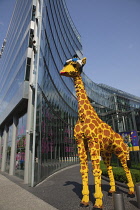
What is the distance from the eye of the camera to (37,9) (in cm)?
1108

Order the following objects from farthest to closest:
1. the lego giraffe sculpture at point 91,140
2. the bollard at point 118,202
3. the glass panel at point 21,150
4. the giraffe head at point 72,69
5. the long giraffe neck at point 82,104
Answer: the glass panel at point 21,150
the giraffe head at point 72,69
the long giraffe neck at point 82,104
the lego giraffe sculpture at point 91,140
the bollard at point 118,202

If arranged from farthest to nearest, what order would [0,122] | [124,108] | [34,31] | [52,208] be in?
[124,108]
[0,122]
[34,31]
[52,208]

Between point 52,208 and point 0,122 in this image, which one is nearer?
point 52,208

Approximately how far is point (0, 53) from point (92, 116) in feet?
100

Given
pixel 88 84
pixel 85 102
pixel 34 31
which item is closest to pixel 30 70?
pixel 34 31

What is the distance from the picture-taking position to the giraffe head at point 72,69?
509cm

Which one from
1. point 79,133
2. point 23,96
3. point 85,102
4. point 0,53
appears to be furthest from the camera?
point 0,53

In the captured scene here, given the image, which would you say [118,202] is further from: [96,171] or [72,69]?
[72,69]

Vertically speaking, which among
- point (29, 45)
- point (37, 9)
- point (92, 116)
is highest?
point (37, 9)

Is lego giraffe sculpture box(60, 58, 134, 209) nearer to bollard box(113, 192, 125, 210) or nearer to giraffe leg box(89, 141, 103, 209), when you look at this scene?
giraffe leg box(89, 141, 103, 209)

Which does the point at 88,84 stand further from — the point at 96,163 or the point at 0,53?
the point at 96,163

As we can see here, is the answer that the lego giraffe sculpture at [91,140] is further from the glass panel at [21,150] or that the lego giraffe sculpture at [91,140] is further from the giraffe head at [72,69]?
the glass panel at [21,150]

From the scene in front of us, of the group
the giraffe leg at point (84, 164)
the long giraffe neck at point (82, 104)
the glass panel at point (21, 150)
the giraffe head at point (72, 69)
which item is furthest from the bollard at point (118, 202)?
the glass panel at point (21, 150)

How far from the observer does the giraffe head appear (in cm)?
509
